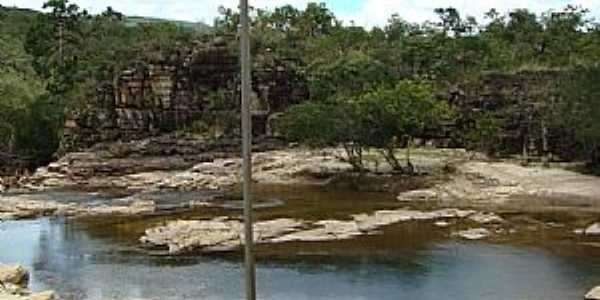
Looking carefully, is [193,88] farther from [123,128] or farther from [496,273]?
[496,273]

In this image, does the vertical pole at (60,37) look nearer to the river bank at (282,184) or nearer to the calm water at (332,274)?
the river bank at (282,184)

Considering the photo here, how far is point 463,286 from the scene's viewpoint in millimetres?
29984

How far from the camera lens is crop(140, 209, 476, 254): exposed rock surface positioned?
38.6 meters

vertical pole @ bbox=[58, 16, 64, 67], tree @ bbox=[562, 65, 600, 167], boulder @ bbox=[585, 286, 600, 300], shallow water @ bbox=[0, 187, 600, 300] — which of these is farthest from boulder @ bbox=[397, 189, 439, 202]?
vertical pole @ bbox=[58, 16, 64, 67]

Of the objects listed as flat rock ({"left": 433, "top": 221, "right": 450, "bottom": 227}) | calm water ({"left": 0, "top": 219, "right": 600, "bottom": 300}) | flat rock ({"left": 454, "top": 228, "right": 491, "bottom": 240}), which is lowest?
calm water ({"left": 0, "top": 219, "right": 600, "bottom": 300})

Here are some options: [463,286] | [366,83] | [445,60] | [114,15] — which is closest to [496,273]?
[463,286]

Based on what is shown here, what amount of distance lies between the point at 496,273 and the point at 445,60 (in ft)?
174

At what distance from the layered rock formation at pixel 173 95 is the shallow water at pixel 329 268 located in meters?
37.5

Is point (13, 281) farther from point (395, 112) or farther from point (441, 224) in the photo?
point (395, 112)

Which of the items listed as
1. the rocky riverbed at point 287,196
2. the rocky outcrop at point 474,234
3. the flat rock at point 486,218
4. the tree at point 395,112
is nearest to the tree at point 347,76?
the rocky riverbed at point 287,196

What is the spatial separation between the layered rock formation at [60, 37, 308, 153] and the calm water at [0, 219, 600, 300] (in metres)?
42.1

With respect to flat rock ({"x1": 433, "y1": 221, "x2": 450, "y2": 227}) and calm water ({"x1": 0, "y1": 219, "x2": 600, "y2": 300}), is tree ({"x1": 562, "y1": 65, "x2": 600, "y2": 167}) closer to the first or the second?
flat rock ({"x1": 433, "y1": 221, "x2": 450, "y2": 227})

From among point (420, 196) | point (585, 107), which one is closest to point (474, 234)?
point (420, 196)

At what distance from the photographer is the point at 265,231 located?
41281 mm
